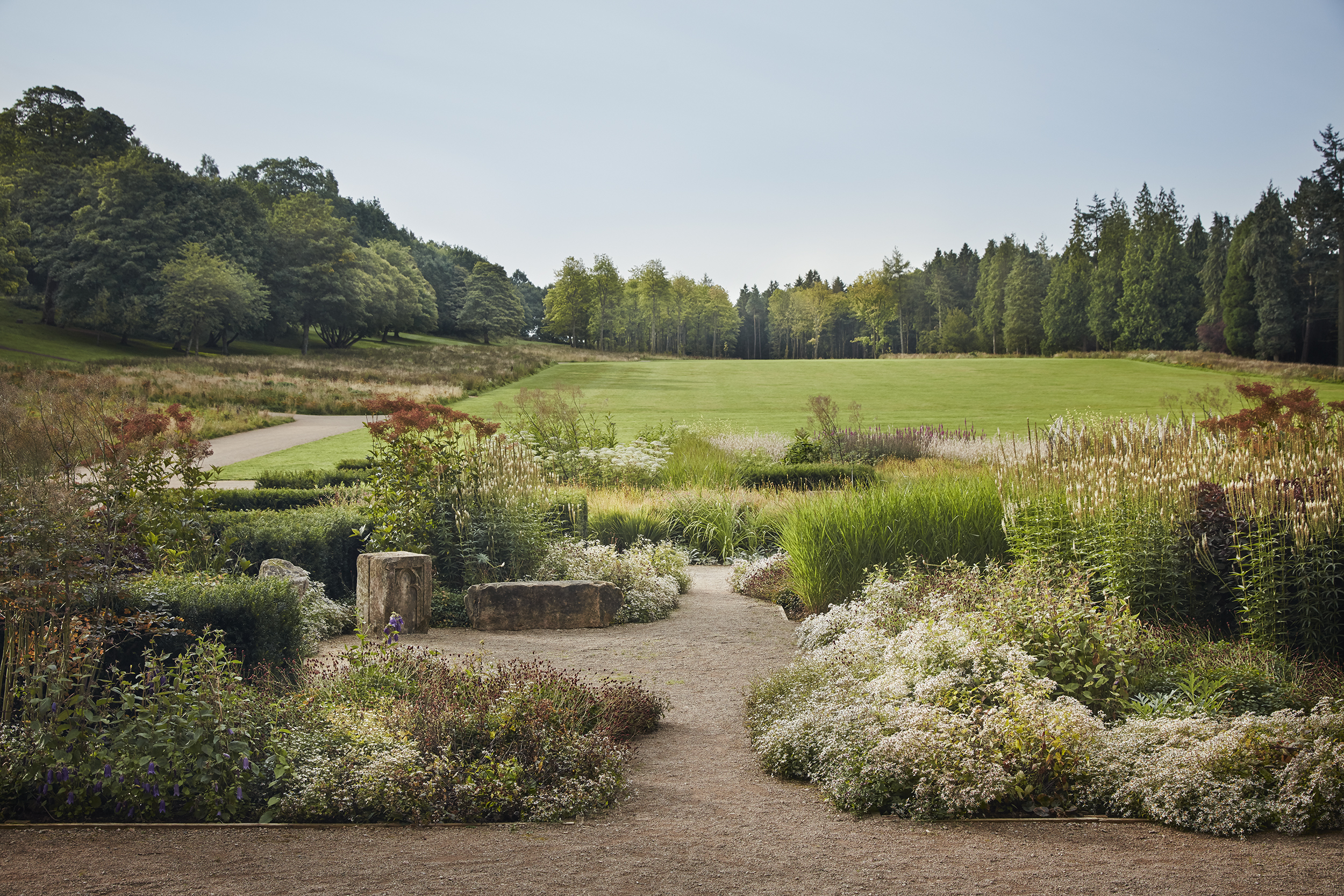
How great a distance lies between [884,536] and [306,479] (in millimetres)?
8515

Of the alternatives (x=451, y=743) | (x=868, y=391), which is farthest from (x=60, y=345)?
(x=451, y=743)

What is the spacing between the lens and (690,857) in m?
2.93

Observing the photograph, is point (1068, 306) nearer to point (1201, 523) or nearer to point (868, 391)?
point (868, 391)

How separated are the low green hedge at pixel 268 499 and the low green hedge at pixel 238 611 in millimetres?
4864

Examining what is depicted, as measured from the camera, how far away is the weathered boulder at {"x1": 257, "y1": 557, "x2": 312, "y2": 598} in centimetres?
660

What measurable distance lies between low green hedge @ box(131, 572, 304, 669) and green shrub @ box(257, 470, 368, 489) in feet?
20.9

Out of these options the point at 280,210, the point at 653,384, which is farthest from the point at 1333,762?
the point at 280,210

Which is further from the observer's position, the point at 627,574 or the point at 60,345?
the point at 60,345

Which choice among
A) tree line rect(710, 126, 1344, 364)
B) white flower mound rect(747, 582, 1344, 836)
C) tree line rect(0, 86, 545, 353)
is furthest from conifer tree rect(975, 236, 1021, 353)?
white flower mound rect(747, 582, 1344, 836)

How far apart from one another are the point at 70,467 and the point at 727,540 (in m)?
7.00

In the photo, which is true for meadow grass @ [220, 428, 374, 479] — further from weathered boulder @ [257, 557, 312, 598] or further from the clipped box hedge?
weathered boulder @ [257, 557, 312, 598]

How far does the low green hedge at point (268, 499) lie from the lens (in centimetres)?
977

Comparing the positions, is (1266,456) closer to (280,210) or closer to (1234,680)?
(1234,680)

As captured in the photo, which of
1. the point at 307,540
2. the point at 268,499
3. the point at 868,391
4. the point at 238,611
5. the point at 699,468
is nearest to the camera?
the point at 238,611
